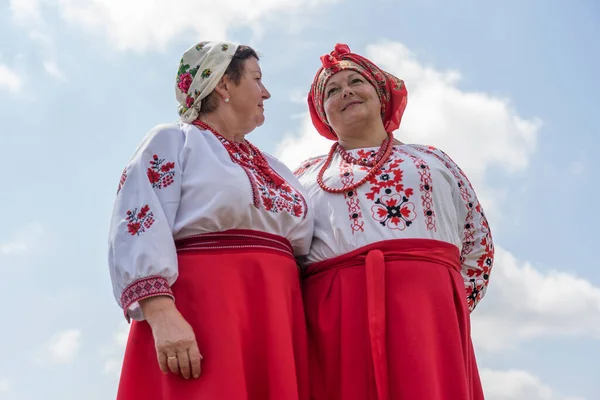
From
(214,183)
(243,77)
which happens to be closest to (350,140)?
(243,77)

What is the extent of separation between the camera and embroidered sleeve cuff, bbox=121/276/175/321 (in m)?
2.61

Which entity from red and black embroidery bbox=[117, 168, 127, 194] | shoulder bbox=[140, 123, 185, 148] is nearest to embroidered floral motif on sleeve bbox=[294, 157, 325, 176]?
shoulder bbox=[140, 123, 185, 148]

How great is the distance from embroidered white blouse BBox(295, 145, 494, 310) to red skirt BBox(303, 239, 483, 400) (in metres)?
0.06

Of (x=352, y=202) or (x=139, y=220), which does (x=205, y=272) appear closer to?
(x=139, y=220)

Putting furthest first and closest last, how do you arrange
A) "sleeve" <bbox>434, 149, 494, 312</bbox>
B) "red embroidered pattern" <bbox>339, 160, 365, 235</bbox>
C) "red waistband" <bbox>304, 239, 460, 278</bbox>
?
"sleeve" <bbox>434, 149, 494, 312</bbox>
"red embroidered pattern" <bbox>339, 160, 365, 235</bbox>
"red waistband" <bbox>304, 239, 460, 278</bbox>

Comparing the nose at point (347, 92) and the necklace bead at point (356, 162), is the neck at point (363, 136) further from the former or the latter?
the nose at point (347, 92)

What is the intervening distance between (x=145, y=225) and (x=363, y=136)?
1284 millimetres

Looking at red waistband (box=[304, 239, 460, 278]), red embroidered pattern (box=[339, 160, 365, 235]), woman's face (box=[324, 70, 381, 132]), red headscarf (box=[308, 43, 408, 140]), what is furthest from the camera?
red headscarf (box=[308, 43, 408, 140])

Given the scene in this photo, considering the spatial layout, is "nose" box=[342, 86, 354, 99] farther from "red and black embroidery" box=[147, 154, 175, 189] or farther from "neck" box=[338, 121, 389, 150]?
"red and black embroidery" box=[147, 154, 175, 189]

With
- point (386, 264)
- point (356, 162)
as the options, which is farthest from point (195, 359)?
point (356, 162)

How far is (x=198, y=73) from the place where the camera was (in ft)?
10.5

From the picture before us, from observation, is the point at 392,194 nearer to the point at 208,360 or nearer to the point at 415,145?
the point at 415,145

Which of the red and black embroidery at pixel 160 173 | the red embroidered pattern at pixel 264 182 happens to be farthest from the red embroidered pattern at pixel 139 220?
the red embroidered pattern at pixel 264 182

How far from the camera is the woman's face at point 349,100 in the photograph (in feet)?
11.9
